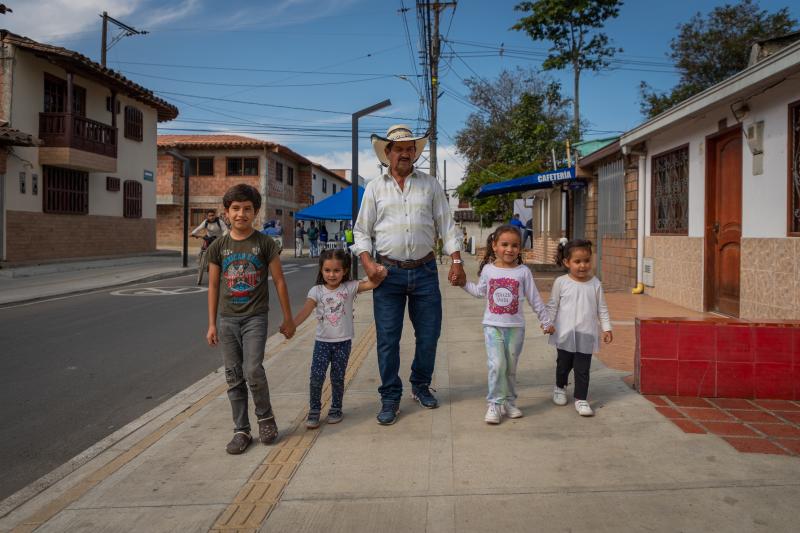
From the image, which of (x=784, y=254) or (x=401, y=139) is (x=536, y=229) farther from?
(x=401, y=139)

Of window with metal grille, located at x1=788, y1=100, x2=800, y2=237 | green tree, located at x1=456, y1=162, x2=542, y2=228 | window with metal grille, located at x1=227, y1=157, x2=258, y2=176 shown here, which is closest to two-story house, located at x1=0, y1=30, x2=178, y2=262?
window with metal grille, located at x1=227, y1=157, x2=258, y2=176

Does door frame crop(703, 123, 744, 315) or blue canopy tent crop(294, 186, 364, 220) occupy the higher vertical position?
blue canopy tent crop(294, 186, 364, 220)

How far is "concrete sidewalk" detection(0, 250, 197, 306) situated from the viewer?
12.7 m

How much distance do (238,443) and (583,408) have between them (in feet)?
7.02

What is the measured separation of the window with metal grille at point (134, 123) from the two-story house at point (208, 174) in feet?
34.2

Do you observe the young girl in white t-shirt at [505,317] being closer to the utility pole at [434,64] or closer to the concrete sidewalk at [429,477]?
the concrete sidewalk at [429,477]

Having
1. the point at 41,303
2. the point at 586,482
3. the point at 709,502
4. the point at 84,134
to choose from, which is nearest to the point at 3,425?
the point at 586,482

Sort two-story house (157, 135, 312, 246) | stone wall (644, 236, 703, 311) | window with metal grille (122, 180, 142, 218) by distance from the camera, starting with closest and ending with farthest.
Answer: stone wall (644, 236, 703, 311) < window with metal grille (122, 180, 142, 218) < two-story house (157, 135, 312, 246)

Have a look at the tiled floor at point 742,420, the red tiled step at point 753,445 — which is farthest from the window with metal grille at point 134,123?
the red tiled step at point 753,445

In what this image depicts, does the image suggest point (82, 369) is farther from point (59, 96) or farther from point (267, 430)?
point (59, 96)

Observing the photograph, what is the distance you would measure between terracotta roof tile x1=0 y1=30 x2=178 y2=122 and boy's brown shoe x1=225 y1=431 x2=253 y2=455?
1752 cm

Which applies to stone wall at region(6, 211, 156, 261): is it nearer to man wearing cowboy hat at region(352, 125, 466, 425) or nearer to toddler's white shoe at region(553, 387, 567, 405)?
man wearing cowboy hat at region(352, 125, 466, 425)

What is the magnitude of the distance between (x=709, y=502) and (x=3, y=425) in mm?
4381

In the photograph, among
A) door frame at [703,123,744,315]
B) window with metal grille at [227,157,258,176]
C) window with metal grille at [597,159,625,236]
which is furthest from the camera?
window with metal grille at [227,157,258,176]
